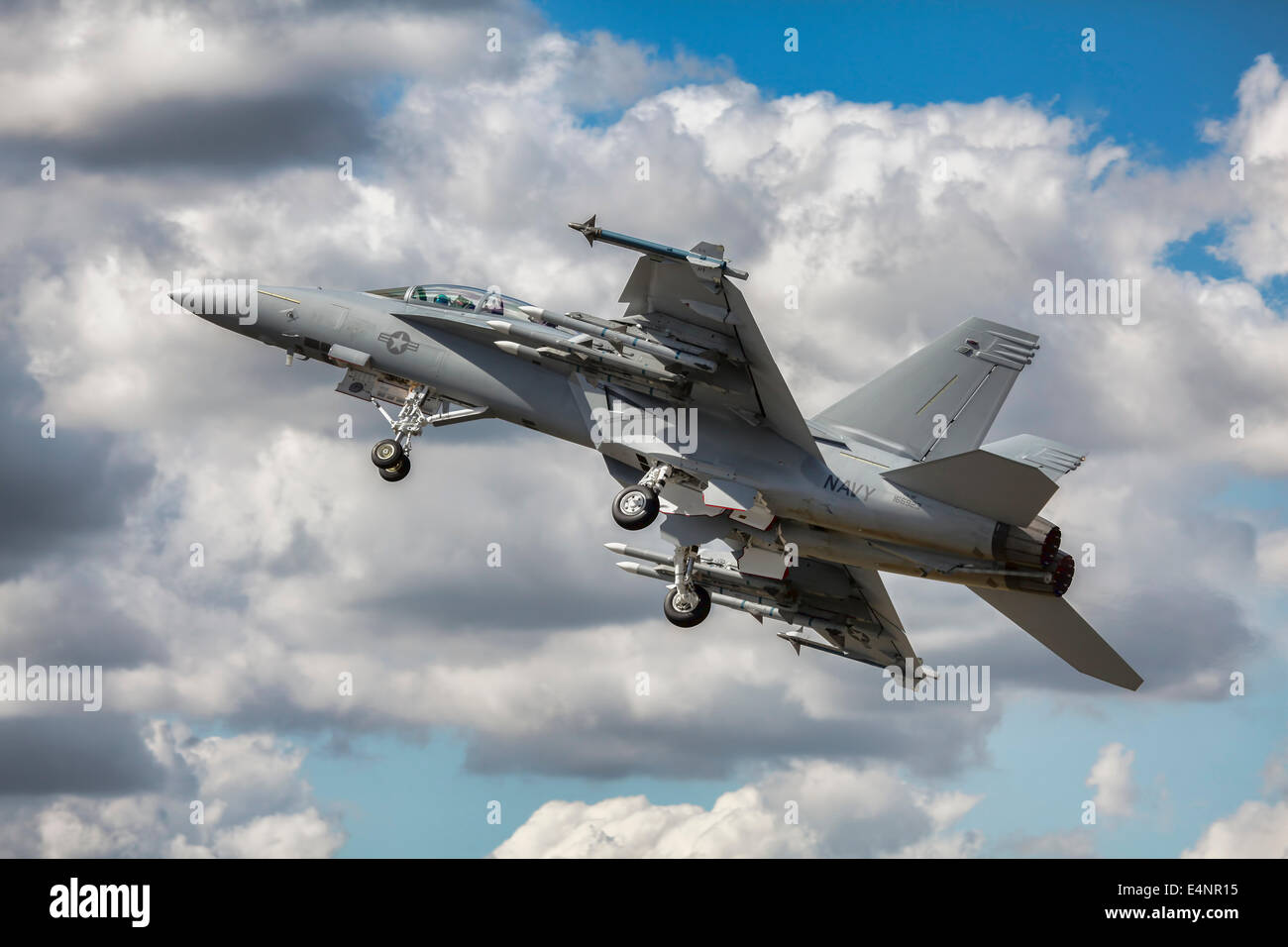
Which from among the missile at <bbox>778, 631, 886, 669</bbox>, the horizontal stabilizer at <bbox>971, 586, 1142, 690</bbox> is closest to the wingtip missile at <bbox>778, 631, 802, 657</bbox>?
the missile at <bbox>778, 631, 886, 669</bbox>

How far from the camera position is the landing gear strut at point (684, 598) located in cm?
2752

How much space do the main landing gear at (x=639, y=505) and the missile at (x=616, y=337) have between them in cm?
239

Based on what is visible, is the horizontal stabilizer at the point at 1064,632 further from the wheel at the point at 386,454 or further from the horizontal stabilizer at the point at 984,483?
the wheel at the point at 386,454

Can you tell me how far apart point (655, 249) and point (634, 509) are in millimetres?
5079

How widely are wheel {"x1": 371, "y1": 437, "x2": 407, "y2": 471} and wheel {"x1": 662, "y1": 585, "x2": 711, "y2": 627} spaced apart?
17.9ft

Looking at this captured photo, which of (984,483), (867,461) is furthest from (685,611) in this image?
(984,483)

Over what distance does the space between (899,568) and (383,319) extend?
397 inches

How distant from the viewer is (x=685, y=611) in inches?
1084

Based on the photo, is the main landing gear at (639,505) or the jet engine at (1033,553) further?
the main landing gear at (639,505)

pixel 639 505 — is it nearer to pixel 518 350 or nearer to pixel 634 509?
pixel 634 509

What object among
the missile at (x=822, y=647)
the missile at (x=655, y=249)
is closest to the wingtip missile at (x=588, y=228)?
the missile at (x=655, y=249)

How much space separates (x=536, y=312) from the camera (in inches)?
974

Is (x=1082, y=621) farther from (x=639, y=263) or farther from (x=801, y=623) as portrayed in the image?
(x=639, y=263)

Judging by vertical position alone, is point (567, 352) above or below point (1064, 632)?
above
